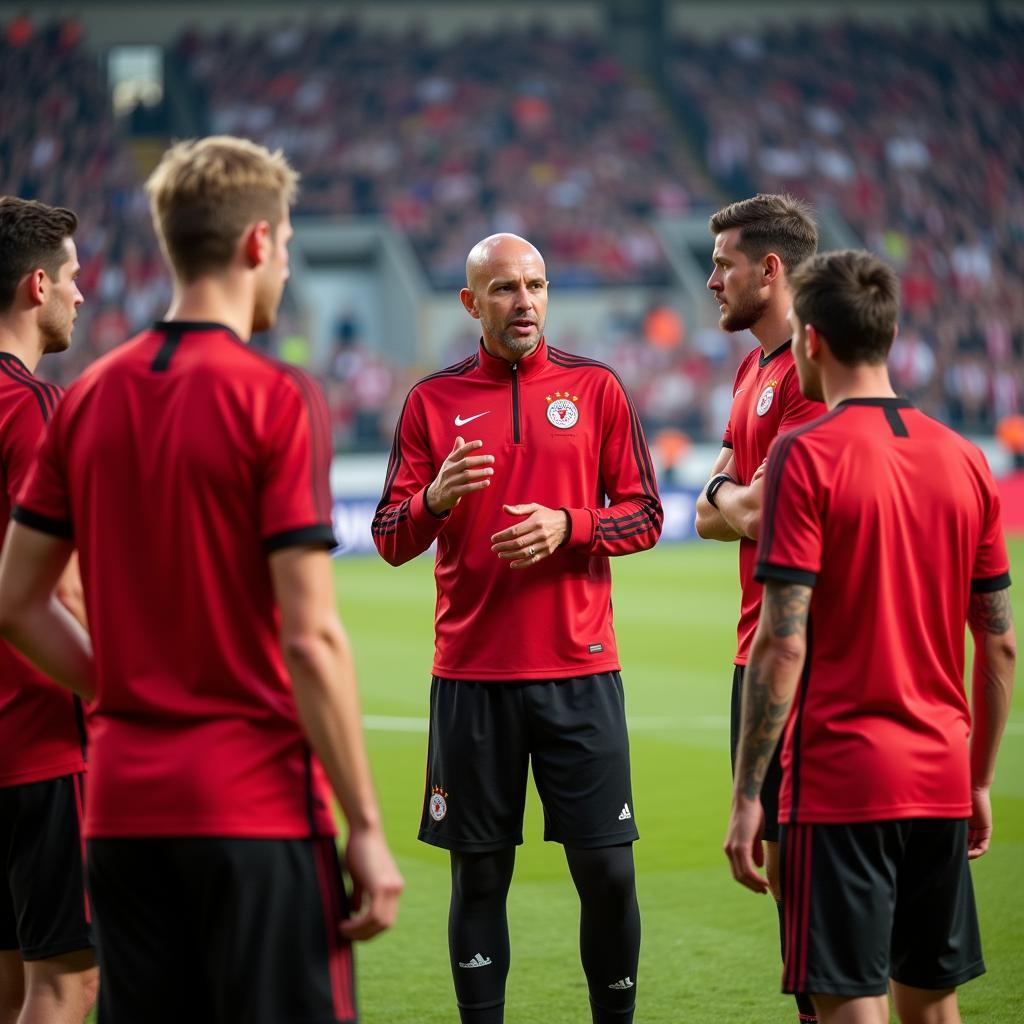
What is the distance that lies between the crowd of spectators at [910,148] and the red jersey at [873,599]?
1004 inches

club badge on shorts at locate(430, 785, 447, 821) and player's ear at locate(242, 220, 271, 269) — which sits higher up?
player's ear at locate(242, 220, 271, 269)

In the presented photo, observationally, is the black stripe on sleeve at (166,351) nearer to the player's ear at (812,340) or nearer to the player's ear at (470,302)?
the player's ear at (812,340)

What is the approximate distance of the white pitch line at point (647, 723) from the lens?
975 cm

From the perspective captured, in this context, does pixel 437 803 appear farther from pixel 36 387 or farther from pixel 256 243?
pixel 256 243

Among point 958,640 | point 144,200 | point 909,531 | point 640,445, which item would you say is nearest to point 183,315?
point 909,531

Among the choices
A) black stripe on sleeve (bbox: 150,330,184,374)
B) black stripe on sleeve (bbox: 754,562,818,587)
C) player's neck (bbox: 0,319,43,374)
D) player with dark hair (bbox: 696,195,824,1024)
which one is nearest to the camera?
black stripe on sleeve (bbox: 150,330,184,374)

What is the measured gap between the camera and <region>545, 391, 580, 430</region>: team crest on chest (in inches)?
184

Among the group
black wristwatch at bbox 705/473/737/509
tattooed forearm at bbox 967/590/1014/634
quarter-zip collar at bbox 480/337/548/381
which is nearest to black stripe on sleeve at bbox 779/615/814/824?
tattooed forearm at bbox 967/590/1014/634

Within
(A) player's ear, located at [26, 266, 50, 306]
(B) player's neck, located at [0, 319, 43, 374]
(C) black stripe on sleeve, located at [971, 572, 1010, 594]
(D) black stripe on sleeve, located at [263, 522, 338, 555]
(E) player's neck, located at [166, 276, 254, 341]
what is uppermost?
(A) player's ear, located at [26, 266, 50, 306]

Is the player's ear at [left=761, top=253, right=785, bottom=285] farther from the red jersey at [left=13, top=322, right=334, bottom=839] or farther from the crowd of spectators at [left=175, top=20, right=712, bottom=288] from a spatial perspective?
the crowd of spectators at [left=175, top=20, right=712, bottom=288]

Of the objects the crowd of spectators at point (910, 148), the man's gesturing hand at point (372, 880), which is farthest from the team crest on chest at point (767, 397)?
the crowd of spectators at point (910, 148)

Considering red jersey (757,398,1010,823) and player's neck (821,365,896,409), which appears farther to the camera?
player's neck (821,365,896,409)

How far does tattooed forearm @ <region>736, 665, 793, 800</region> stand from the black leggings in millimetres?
1204

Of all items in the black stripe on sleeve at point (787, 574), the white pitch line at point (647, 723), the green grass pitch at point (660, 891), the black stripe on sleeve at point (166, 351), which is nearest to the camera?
the black stripe on sleeve at point (166, 351)
